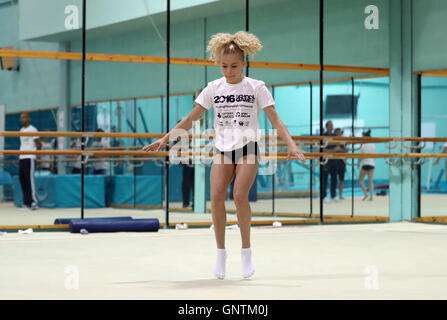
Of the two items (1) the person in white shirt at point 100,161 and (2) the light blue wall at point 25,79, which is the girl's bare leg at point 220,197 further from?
(2) the light blue wall at point 25,79

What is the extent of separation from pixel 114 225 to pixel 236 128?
3.68 metres

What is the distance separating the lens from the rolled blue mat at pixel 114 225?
24.0 ft

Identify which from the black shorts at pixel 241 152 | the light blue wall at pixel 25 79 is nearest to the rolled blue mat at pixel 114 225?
the black shorts at pixel 241 152

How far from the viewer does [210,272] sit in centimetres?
434

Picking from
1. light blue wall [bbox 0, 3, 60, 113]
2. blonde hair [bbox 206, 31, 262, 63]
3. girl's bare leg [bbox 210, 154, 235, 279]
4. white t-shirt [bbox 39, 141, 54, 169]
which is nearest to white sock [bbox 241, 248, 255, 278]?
girl's bare leg [bbox 210, 154, 235, 279]

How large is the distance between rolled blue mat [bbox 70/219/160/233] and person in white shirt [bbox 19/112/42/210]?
346 cm

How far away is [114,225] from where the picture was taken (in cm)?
739

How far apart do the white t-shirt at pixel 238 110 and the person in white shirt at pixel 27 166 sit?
6916mm

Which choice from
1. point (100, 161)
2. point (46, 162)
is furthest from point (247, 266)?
point (46, 162)

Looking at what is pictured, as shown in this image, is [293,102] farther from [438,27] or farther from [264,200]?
[438,27]

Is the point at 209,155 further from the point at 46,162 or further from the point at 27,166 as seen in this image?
the point at 46,162

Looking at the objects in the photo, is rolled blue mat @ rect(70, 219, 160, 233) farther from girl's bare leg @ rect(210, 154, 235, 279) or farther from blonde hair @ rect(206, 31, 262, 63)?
blonde hair @ rect(206, 31, 262, 63)

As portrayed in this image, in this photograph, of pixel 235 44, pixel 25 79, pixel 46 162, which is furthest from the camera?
pixel 25 79
